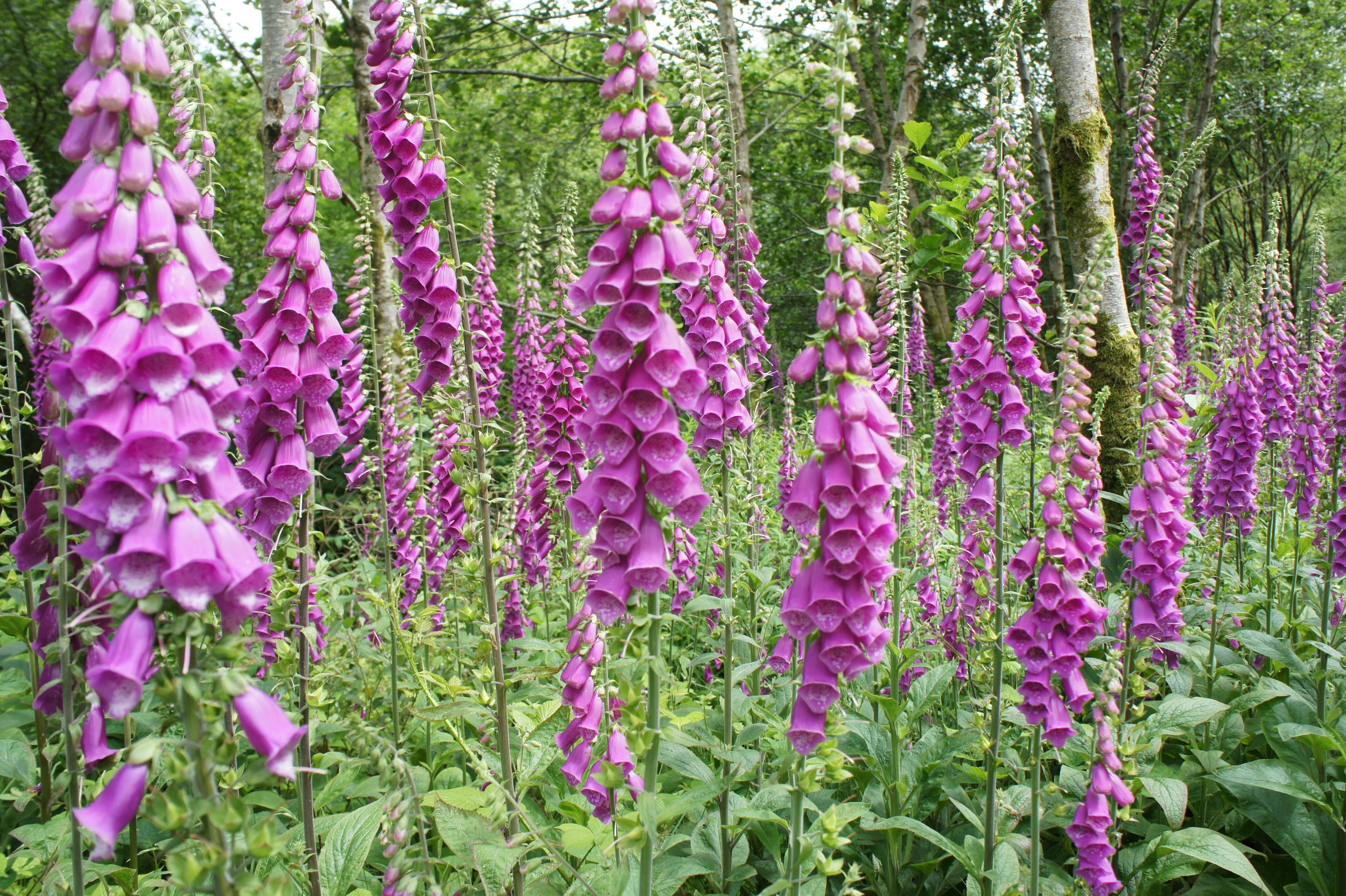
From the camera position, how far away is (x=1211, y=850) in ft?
9.88

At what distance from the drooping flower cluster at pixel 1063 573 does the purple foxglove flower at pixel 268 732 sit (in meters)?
2.41

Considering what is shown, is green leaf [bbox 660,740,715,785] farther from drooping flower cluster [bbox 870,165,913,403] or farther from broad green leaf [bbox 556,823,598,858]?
drooping flower cluster [bbox 870,165,913,403]

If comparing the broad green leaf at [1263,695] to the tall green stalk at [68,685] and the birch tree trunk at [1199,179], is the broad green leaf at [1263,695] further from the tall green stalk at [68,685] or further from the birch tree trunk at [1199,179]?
the birch tree trunk at [1199,179]

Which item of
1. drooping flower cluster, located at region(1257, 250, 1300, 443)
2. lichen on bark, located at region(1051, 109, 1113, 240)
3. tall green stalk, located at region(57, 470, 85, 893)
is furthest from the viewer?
lichen on bark, located at region(1051, 109, 1113, 240)

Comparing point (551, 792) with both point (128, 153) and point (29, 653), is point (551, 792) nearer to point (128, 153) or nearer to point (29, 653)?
point (29, 653)

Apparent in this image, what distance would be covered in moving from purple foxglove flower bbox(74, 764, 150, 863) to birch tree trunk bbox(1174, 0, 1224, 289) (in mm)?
10482

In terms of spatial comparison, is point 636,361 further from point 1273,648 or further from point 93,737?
point 1273,648

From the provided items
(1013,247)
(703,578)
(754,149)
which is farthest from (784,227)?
(1013,247)

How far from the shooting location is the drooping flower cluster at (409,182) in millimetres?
2617

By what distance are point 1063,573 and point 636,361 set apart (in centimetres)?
190

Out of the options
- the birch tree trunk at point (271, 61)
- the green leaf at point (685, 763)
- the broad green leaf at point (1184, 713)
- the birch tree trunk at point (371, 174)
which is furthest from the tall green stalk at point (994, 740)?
the birch tree trunk at point (371, 174)

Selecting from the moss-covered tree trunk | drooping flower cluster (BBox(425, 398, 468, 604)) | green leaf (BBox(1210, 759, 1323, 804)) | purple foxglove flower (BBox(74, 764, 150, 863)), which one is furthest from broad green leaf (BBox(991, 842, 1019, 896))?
the moss-covered tree trunk

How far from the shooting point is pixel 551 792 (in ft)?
11.1

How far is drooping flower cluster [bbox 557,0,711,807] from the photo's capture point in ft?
5.78
